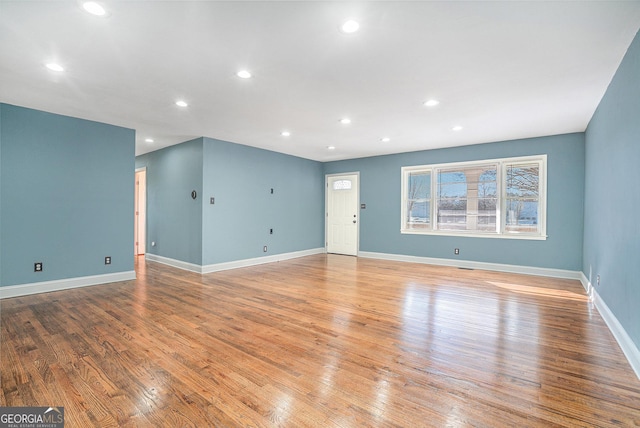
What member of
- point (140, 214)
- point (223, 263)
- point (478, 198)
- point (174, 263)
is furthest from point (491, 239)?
point (140, 214)

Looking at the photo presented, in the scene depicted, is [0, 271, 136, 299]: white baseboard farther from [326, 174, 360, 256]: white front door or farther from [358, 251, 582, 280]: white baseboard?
[358, 251, 582, 280]: white baseboard

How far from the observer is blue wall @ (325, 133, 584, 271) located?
17.1ft

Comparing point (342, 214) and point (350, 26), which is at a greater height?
point (350, 26)

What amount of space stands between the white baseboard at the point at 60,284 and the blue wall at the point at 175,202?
3.68 ft

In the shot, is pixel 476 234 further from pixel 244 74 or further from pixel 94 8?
pixel 94 8

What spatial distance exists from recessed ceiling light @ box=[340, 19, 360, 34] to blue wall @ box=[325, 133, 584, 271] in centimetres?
479

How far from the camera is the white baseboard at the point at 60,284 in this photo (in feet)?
13.0

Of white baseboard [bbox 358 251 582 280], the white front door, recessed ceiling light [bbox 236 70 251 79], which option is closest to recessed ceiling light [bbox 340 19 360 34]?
recessed ceiling light [bbox 236 70 251 79]

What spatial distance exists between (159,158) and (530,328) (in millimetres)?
7068

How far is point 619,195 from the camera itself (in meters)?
A: 2.86

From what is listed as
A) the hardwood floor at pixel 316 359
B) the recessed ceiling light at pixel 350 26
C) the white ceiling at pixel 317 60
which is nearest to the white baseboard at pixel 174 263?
the hardwood floor at pixel 316 359

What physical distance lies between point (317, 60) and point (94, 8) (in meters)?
1.62

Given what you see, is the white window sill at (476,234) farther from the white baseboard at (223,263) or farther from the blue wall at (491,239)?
the white baseboard at (223,263)

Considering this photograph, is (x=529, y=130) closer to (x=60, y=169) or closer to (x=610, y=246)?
(x=610, y=246)
